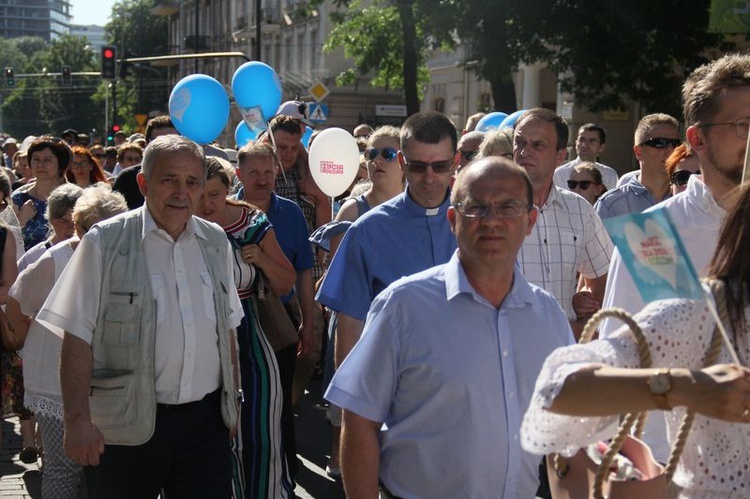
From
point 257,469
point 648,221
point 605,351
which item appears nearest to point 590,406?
point 605,351

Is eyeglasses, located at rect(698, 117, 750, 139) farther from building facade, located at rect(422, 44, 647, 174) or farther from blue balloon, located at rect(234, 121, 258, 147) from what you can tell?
building facade, located at rect(422, 44, 647, 174)

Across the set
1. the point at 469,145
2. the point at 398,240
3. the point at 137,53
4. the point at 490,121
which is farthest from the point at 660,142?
the point at 137,53

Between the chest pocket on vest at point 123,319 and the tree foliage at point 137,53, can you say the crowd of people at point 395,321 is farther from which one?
the tree foliage at point 137,53

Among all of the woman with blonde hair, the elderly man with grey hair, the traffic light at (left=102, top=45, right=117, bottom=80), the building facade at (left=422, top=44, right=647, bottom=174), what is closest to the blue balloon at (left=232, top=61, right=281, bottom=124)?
the woman with blonde hair

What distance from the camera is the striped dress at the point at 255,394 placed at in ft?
20.6

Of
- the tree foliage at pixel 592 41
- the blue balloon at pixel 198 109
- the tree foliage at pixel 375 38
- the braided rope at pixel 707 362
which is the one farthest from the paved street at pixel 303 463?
the tree foliage at pixel 375 38

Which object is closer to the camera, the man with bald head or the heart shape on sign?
the heart shape on sign

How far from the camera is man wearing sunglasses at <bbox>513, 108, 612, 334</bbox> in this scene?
5.54m

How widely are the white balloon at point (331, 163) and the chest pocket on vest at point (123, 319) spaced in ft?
16.7

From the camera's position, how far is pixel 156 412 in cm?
477

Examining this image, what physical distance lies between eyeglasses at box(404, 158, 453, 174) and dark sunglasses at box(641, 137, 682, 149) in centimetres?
311

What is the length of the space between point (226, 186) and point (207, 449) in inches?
74.3

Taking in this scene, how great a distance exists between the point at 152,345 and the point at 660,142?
444 cm

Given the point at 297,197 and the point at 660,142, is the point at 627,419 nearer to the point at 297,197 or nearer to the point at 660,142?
the point at 660,142
